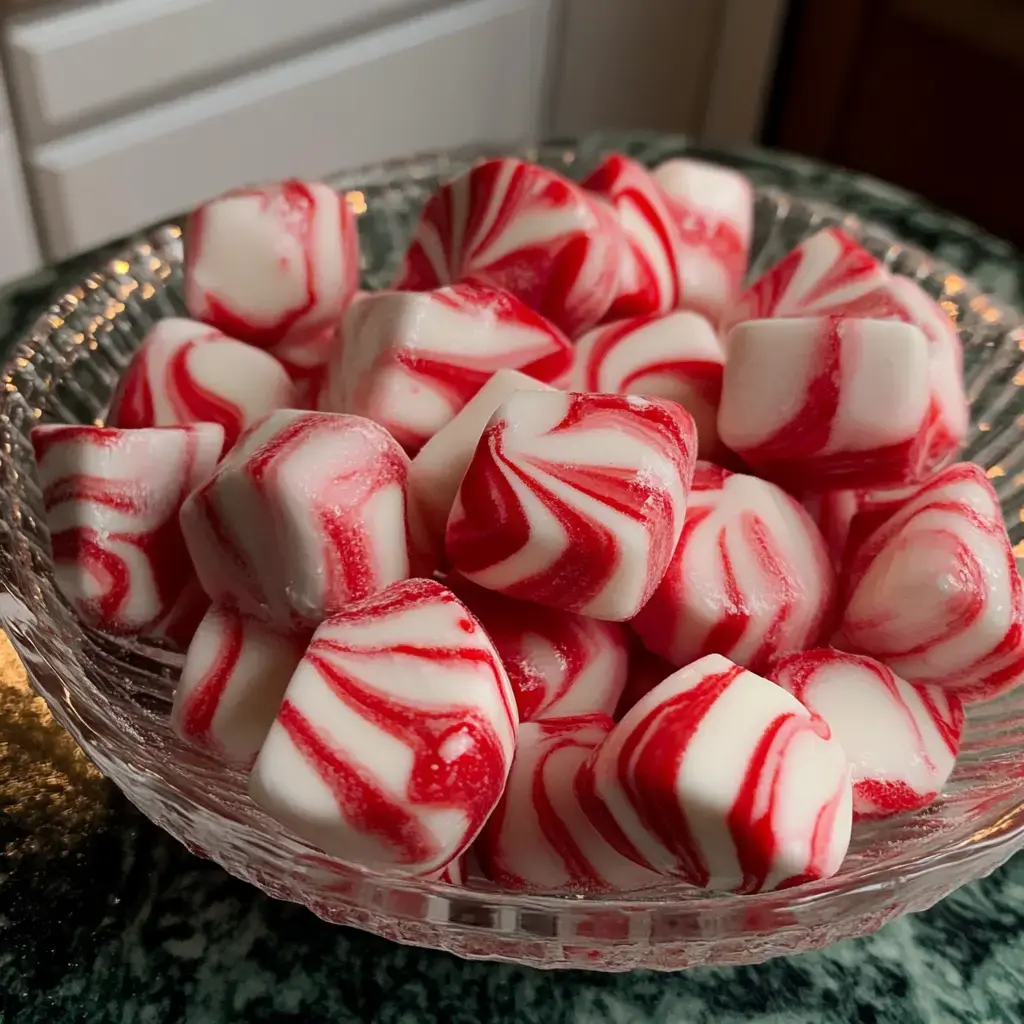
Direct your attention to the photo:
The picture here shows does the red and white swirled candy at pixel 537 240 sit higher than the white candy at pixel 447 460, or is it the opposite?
the red and white swirled candy at pixel 537 240

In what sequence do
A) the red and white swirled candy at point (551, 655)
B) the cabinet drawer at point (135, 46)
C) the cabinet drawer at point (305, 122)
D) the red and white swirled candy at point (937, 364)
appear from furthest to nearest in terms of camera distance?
1. the cabinet drawer at point (305, 122)
2. the cabinet drawer at point (135, 46)
3. the red and white swirled candy at point (937, 364)
4. the red and white swirled candy at point (551, 655)

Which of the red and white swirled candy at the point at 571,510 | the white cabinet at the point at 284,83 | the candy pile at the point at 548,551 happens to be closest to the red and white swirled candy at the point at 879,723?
the candy pile at the point at 548,551

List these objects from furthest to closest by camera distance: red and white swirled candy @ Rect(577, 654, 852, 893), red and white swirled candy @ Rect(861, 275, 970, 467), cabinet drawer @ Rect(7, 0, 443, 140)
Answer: cabinet drawer @ Rect(7, 0, 443, 140) < red and white swirled candy @ Rect(861, 275, 970, 467) < red and white swirled candy @ Rect(577, 654, 852, 893)

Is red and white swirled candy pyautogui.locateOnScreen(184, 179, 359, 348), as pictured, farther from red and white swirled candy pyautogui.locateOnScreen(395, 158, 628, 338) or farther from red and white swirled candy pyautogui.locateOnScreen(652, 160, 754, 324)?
red and white swirled candy pyautogui.locateOnScreen(652, 160, 754, 324)

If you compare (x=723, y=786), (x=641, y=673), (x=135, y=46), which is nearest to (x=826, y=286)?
(x=641, y=673)

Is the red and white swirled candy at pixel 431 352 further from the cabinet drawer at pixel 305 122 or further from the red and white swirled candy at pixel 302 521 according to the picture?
the cabinet drawer at pixel 305 122

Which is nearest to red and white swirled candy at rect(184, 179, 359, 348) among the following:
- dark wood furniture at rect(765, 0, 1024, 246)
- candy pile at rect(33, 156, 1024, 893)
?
candy pile at rect(33, 156, 1024, 893)
